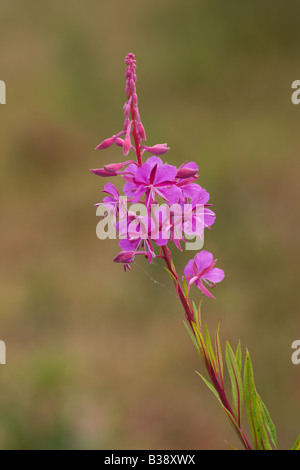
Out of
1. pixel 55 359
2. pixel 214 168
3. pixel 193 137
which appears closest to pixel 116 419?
pixel 55 359

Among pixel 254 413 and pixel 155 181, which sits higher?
pixel 155 181

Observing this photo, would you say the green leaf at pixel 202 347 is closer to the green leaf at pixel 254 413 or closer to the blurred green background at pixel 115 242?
the green leaf at pixel 254 413

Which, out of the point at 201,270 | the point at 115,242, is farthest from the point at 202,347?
the point at 115,242

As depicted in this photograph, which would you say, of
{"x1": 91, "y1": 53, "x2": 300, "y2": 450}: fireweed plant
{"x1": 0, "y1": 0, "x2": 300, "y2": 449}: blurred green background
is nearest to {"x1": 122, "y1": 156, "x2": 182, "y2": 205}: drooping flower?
{"x1": 91, "y1": 53, "x2": 300, "y2": 450}: fireweed plant

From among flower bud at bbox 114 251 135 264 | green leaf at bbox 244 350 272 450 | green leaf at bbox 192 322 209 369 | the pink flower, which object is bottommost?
green leaf at bbox 244 350 272 450

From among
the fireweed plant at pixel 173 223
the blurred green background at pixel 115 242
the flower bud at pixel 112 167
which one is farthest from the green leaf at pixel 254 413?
the blurred green background at pixel 115 242

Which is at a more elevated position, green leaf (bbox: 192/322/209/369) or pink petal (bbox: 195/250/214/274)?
pink petal (bbox: 195/250/214/274)

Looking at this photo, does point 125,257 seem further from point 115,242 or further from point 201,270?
point 115,242

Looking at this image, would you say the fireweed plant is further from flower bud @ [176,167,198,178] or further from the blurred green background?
the blurred green background
